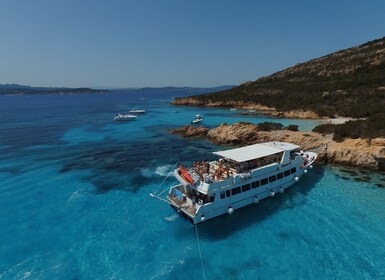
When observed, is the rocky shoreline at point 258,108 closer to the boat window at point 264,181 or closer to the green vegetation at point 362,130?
the green vegetation at point 362,130

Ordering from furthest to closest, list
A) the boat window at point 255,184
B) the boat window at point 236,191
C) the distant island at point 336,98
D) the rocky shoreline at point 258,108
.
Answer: the rocky shoreline at point 258,108, the distant island at point 336,98, the boat window at point 255,184, the boat window at point 236,191

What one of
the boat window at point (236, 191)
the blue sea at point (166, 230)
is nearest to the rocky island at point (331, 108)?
the blue sea at point (166, 230)

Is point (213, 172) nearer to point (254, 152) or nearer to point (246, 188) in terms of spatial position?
point (246, 188)

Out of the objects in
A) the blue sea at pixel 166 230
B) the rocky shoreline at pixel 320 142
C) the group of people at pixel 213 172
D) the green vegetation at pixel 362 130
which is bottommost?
the blue sea at pixel 166 230

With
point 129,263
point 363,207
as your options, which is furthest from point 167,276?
point 363,207

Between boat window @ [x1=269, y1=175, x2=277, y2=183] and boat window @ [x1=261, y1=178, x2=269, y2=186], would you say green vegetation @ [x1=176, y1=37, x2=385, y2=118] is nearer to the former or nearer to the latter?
boat window @ [x1=269, y1=175, x2=277, y2=183]

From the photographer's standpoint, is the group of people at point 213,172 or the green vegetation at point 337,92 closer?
the group of people at point 213,172

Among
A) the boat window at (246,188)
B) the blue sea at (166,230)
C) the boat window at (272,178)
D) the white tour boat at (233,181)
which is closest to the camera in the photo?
the blue sea at (166,230)

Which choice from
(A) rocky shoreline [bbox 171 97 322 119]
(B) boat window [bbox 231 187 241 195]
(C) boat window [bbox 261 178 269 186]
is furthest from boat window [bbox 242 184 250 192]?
(A) rocky shoreline [bbox 171 97 322 119]

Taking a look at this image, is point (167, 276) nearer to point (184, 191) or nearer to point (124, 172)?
point (184, 191)
